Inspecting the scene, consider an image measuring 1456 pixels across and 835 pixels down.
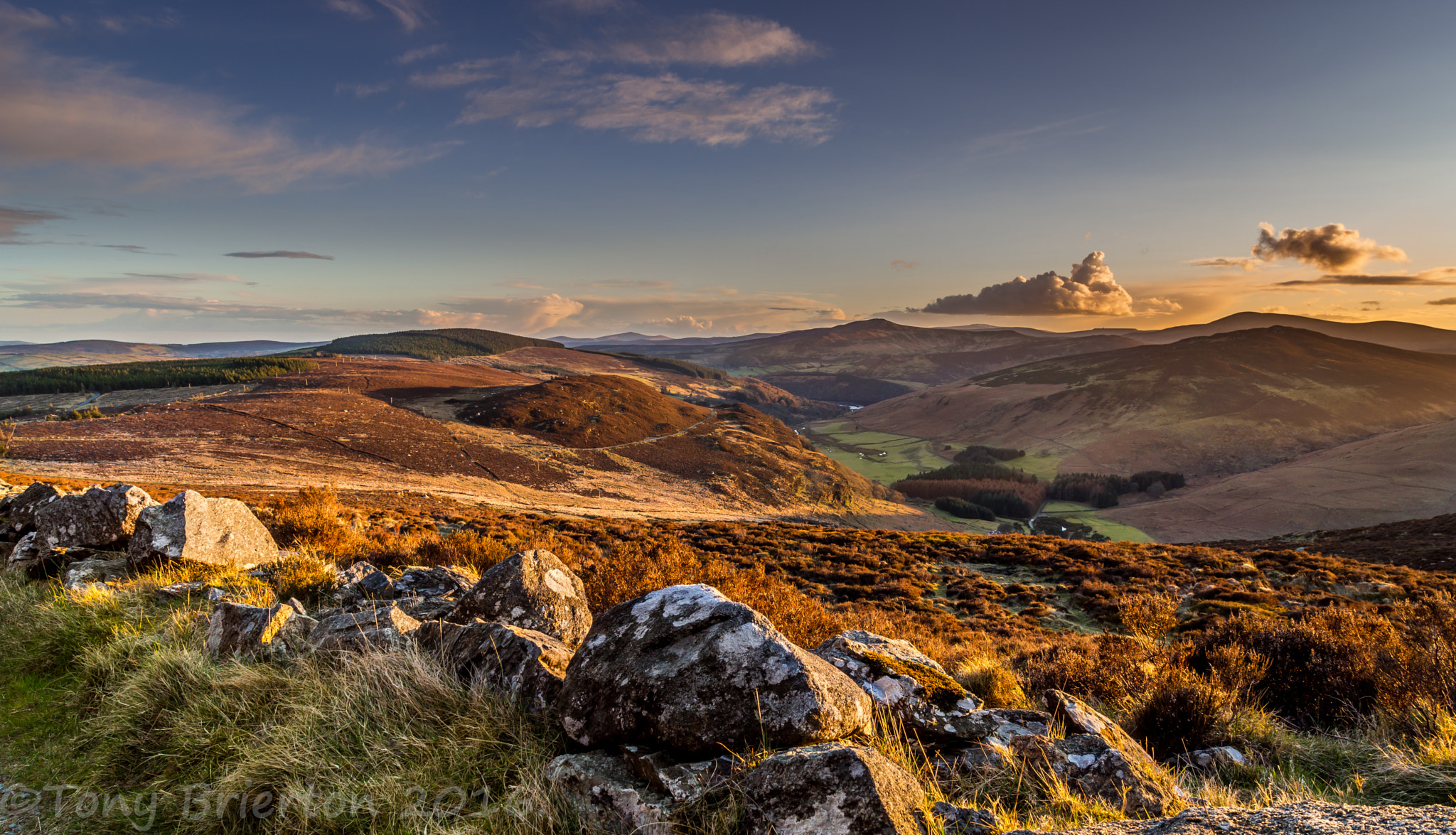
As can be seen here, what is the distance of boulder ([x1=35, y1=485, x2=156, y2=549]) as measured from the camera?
28.7 ft

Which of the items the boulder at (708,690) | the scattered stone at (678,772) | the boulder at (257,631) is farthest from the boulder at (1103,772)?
the boulder at (257,631)

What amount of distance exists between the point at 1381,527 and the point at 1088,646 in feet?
216

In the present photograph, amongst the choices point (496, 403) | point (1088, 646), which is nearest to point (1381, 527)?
point (1088, 646)

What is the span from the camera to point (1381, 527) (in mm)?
51062

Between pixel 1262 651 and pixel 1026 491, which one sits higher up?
pixel 1262 651

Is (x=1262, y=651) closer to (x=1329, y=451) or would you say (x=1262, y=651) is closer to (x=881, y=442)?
(x=1329, y=451)

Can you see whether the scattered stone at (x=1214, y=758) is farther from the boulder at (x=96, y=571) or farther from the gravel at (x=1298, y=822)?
the boulder at (x=96, y=571)

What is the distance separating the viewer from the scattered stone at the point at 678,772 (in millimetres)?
3129

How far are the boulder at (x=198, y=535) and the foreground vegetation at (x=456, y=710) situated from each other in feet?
1.54

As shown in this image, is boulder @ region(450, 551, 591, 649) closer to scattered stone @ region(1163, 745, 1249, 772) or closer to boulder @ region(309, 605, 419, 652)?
boulder @ region(309, 605, 419, 652)

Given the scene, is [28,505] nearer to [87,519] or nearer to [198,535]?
[87,519]

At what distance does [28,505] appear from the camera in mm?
9633

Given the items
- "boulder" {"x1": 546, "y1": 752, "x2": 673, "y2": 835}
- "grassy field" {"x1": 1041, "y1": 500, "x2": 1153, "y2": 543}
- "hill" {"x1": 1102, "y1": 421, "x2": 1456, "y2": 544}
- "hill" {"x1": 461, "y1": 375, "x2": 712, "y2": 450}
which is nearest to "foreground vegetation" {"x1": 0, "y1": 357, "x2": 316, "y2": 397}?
"hill" {"x1": 461, "y1": 375, "x2": 712, "y2": 450}

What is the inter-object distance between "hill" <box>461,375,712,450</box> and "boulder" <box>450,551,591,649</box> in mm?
85476
